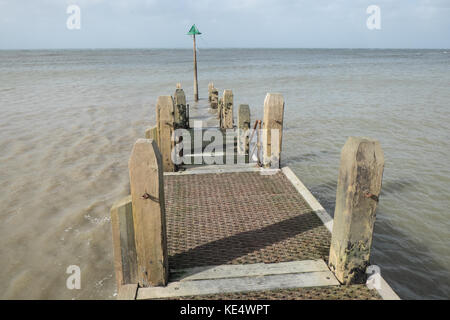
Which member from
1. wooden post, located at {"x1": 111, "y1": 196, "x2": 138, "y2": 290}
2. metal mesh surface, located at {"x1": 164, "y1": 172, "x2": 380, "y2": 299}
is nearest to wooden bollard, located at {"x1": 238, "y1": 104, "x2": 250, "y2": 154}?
metal mesh surface, located at {"x1": 164, "y1": 172, "x2": 380, "y2": 299}

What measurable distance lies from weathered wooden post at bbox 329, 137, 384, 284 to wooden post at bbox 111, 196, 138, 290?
207cm

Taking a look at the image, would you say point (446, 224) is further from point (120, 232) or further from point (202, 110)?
point (202, 110)

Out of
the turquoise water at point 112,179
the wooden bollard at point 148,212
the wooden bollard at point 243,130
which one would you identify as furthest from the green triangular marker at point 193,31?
the wooden bollard at point 148,212

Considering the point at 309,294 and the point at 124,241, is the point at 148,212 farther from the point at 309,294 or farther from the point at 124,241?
the point at 309,294

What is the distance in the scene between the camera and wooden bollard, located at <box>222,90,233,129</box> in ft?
35.6

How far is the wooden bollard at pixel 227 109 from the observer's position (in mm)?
10849

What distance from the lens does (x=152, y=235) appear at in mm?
3248

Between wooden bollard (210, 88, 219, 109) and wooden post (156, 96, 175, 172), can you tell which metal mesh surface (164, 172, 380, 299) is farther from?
wooden bollard (210, 88, 219, 109)

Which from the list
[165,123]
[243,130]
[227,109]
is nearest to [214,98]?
[227,109]

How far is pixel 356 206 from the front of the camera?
10.5ft

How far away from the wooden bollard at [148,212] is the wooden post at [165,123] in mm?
3149

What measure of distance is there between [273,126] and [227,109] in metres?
4.96
